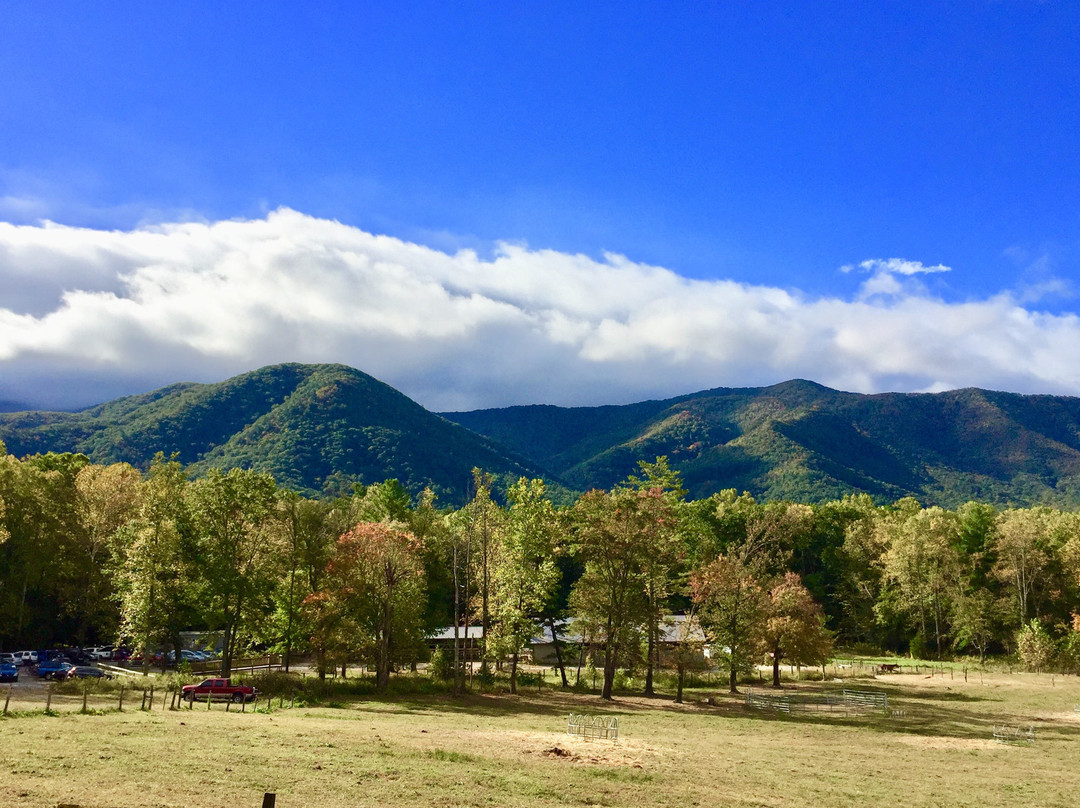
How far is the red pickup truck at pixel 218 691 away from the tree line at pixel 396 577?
6.92 meters

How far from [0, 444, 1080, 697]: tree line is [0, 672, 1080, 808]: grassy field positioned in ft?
27.6

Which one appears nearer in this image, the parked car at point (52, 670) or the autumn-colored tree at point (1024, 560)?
the parked car at point (52, 670)

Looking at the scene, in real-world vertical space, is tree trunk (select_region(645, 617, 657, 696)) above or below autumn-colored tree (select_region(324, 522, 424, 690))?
below

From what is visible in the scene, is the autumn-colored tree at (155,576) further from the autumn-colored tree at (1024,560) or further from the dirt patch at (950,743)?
the autumn-colored tree at (1024,560)

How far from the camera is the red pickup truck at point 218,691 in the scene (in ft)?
124

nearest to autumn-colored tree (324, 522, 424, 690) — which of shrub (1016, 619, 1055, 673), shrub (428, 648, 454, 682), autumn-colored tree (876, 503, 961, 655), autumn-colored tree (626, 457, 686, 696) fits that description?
shrub (428, 648, 454, 682)

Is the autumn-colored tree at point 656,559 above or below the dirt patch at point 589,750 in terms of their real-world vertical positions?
above

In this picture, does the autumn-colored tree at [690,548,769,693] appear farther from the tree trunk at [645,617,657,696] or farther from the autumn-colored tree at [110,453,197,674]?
the autumn-colored tree at [110,453,197,674]

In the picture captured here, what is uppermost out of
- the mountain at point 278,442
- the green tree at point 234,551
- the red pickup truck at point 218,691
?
the mountain at point 278,442

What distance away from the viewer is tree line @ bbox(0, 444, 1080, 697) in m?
47.8

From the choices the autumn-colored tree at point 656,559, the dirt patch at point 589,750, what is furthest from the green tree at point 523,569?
the dirt patch at point 589,750

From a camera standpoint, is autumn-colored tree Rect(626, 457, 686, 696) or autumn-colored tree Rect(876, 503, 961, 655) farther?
autumn-colored tree Rect(876, 503, 961, 655)

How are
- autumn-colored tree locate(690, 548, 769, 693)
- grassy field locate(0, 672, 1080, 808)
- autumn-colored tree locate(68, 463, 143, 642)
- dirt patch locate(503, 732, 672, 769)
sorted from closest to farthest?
grassy field locate(0, 672, 1080, 808) < dirt patch locate(503, 732, 672, 769) < autumn-colored tree locate(690, 548, 769, 693) < autumn-colored tree locate(68, 463, 143, 642)

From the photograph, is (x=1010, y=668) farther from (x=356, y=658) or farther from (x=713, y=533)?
(x=356, y=658)
